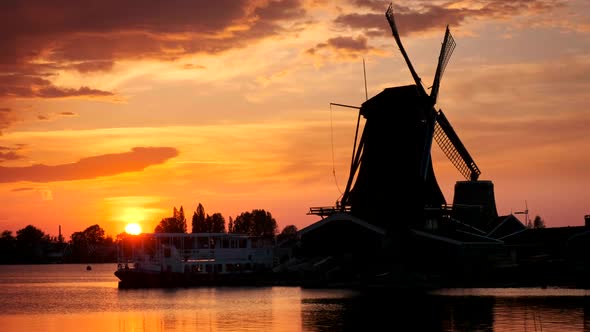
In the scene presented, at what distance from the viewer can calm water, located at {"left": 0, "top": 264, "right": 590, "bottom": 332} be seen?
210 ft

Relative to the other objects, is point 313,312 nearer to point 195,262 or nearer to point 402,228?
point 402,228

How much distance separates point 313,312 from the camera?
7462cm

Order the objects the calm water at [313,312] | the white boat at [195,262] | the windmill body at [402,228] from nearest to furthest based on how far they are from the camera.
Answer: the calm water at [313,312] < the windmill body at [402,228] < the white boat at [195,262]

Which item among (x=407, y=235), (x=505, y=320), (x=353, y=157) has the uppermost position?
(x=353, y=157)

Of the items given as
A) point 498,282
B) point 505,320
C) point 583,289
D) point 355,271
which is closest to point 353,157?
point 355,271

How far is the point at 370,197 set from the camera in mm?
104500

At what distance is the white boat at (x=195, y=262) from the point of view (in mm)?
113438

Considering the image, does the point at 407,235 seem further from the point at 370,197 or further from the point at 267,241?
the point at 267,241

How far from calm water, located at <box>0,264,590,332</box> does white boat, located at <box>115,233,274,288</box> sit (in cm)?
1040

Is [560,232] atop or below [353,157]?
below

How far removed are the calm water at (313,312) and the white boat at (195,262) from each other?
10.4 metres

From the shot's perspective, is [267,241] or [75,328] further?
[267,241]

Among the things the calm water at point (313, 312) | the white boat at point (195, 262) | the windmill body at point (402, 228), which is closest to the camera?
the calm water at point (313, 312)

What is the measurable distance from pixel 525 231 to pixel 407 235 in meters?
37.4
